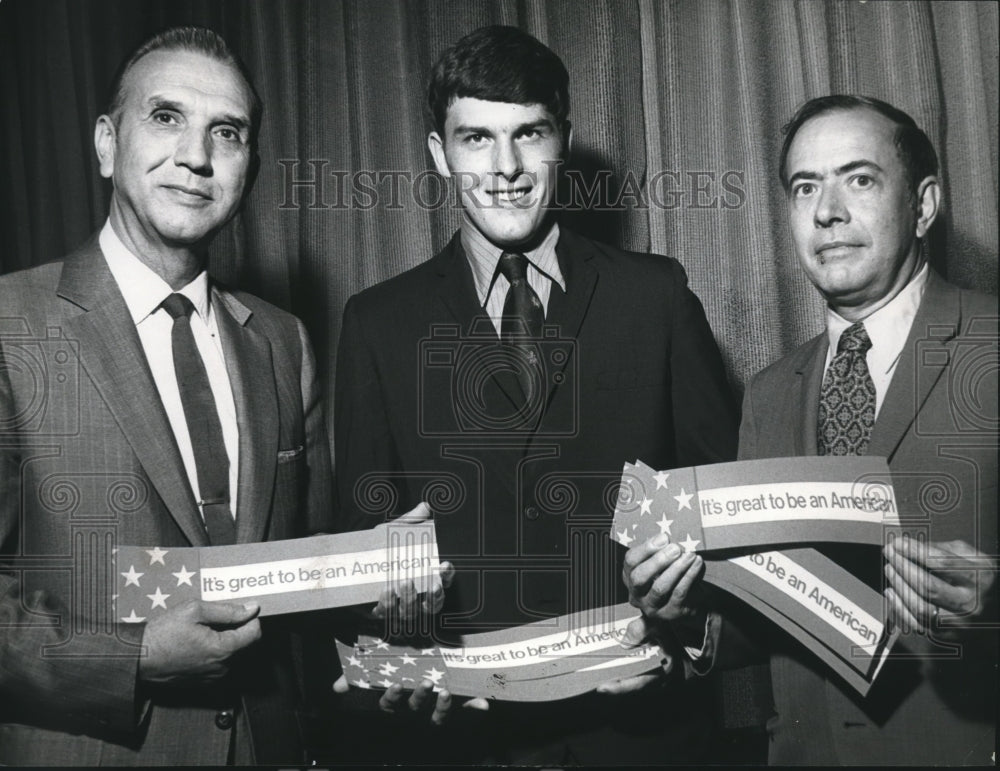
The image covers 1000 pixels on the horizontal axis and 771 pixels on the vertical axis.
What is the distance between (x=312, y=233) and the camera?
1.95 meters

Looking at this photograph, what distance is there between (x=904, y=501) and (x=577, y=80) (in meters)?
0.97

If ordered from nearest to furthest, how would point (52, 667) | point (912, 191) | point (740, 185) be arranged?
point (52, 667) → point (912, 191) → point (740, 185)

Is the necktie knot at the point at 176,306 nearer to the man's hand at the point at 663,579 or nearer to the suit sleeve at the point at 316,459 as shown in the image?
the suit sleeve at the point at 316,459

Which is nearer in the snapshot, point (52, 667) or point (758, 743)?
point (52, 667)

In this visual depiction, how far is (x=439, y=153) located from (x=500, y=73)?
0.59 ft

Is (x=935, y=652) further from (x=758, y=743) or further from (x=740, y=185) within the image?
(x=740, y=185)

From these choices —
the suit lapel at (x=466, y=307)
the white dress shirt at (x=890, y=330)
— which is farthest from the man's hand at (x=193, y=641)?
the white dress shirt at (x=890, y=330)

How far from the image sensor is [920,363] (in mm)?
1772

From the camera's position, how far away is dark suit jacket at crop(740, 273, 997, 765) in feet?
5.69

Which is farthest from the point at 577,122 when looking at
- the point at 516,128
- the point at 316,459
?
the point at 316,459

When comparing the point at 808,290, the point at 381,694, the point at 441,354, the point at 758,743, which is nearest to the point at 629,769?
the point at 758,743

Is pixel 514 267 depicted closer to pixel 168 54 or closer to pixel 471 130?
pixel 471 130

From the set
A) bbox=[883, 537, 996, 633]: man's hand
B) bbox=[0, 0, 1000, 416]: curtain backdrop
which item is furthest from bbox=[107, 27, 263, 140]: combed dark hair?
bbox=[883, 537, 996, 633]: man's hand

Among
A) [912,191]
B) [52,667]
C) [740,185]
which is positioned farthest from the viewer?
[740,185]
